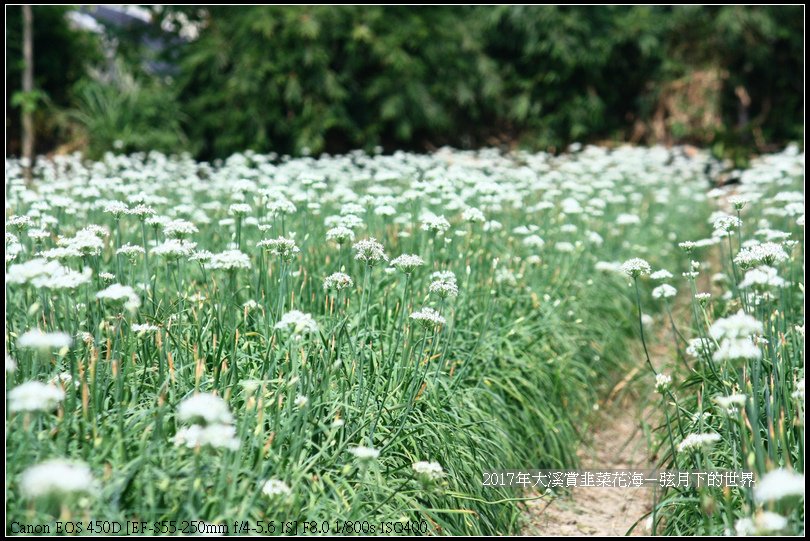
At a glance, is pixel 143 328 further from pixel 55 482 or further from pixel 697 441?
pixel 697 441

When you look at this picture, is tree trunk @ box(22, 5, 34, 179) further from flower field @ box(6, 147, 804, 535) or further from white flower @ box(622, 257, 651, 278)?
white flower @ box(622, 257, 651, 278)

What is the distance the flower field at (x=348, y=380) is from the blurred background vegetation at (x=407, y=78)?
6917 mm

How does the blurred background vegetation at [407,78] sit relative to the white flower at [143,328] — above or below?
above

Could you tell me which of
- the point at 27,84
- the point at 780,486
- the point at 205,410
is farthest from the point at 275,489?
the point at 27,84

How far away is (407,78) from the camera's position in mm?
12539

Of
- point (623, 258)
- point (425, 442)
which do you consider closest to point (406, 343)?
point (425, 442)

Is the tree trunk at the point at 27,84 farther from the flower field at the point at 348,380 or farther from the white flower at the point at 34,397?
the white flower at the point at 34,397

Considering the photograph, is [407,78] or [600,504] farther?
[407,78]

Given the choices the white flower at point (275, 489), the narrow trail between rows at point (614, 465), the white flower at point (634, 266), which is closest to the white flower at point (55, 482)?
the white flower at point (275, 489)

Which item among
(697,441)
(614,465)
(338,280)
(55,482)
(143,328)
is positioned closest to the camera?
(55,482)

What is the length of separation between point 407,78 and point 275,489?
1091 cm

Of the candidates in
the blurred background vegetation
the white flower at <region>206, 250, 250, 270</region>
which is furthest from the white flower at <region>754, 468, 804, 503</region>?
the blurred background vegetation

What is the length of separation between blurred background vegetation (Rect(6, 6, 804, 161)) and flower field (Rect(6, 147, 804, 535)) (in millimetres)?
6917

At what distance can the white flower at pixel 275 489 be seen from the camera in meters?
2.37
